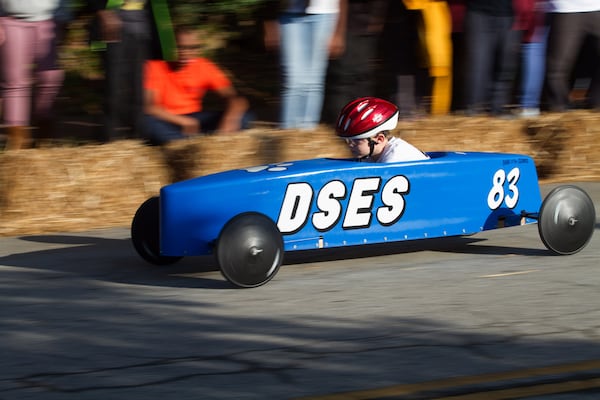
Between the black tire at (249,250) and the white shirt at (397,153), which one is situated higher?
the white shirt at (397,153)

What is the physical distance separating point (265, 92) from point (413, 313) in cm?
829

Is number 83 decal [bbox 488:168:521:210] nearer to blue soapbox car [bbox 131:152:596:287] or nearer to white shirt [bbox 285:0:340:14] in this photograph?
blue soapbox car [bbox 131:152:596:287]

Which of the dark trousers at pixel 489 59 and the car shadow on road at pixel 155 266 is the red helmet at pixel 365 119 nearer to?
the car shadow on road at pixel 155 266

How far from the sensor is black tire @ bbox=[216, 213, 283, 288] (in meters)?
6.60

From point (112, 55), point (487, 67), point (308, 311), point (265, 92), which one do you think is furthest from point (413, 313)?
point (265, 92)

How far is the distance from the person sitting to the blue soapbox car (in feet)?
0.53

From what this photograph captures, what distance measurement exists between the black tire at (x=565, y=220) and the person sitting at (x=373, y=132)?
82 centimetres

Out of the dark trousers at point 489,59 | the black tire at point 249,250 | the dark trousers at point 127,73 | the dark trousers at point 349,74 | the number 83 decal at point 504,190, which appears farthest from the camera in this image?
the dark trousers at point 489,59

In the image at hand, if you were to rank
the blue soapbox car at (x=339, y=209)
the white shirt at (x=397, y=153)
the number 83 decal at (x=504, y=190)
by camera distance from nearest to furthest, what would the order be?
the blue soapbox car at (x=339, y=209) < the white shirt at (x=397, y=153) < the number 83 decal at (x=504, y=190)

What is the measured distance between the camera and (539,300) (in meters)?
6.46

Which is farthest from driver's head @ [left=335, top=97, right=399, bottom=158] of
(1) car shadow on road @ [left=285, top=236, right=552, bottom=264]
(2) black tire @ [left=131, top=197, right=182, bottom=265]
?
(2) black tire @ [left=131, top=197, right=182, bottom=265]

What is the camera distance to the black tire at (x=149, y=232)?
298 inches

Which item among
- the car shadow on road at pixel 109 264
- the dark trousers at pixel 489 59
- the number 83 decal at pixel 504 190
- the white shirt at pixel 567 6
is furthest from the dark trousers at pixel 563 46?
the car shadow on road at pixel 109 264

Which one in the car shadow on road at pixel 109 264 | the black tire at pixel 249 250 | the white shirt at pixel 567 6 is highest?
the white shirt at pixel 567 6
